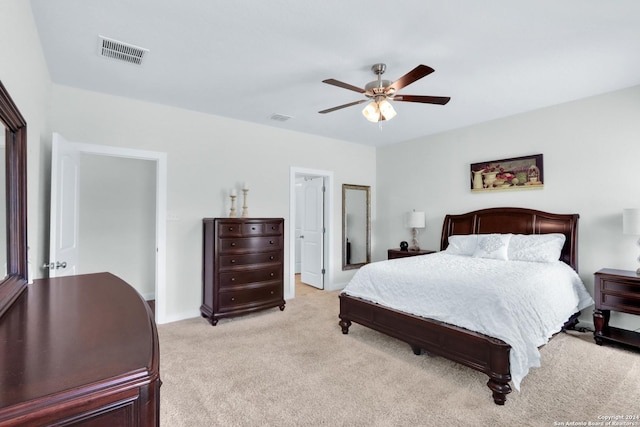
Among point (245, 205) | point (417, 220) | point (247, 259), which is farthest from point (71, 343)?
point (417, 220)

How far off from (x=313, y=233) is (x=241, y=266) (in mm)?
2067

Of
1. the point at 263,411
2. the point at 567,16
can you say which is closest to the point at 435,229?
the point at 567,16

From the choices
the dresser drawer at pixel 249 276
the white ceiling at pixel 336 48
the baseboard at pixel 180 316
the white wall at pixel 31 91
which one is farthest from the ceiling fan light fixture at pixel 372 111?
the baseboard at pixel 180 316

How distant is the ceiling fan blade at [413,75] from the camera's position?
2161 mm

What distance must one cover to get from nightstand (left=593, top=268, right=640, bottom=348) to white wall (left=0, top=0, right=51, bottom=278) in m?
4.77

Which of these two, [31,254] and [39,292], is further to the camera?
[31,254]

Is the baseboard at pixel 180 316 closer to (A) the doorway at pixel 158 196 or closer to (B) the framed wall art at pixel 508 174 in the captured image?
(A) the doorway at pixel 158 196

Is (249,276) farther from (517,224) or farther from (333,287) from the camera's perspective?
(517,224)

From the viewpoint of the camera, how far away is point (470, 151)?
15.4 feet

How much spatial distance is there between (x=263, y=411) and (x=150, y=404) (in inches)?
64.1

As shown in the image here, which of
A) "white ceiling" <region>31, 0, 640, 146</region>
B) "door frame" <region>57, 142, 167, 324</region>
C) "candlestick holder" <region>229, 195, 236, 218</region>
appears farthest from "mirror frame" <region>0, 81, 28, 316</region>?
"candlestick holder" <region>229, 195, 236, 218</region>

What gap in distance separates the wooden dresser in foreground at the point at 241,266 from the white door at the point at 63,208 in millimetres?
1345

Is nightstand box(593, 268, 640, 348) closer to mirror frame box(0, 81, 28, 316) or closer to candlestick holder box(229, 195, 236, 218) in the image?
candlestick holder box(229, 195, 236, 218)

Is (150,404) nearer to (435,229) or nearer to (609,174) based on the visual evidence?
(609,174)
